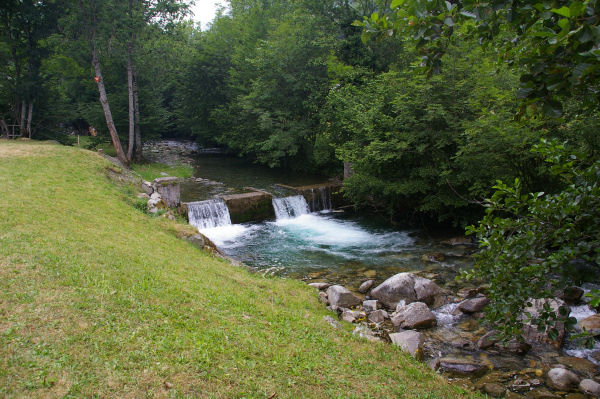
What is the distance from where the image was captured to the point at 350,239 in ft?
A: 43.3

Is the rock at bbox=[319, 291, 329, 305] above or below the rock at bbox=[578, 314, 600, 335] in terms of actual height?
below

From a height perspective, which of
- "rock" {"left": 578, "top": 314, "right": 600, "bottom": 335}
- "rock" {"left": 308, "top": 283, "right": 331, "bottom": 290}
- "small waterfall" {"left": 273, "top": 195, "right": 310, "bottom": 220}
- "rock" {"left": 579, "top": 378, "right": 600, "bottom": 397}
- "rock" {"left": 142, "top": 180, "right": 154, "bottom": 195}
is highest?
"rock" {"left": 142, "top": 180, "right": 154, "bottom": 195}

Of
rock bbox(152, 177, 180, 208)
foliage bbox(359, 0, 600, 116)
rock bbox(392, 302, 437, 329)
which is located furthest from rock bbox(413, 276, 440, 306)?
rock bbox(152, 177, 180, 208)

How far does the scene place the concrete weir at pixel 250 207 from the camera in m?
15.3

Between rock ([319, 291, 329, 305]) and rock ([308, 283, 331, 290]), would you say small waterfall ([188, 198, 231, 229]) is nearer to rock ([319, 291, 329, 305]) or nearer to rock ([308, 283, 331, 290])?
rock ([308, 283, 331, 290])

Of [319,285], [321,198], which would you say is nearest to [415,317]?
[319,285]

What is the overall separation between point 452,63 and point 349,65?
25.6ft

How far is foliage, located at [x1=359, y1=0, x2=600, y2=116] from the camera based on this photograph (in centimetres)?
221

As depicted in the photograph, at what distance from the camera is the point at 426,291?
27.5ft

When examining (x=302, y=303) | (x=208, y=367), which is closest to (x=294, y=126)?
(x=302, y=303)

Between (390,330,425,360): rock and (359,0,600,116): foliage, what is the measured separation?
418 cm

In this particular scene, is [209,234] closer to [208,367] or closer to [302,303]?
[302,303]

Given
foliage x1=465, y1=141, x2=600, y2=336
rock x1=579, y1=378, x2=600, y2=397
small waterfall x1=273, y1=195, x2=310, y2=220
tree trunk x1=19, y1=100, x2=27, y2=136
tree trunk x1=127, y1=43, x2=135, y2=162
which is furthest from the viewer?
tree trunk x1=19, y1=100, x2=27, y2=136

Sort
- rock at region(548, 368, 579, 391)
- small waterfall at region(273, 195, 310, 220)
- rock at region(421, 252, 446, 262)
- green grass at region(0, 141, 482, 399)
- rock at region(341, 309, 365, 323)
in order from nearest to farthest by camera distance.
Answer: green grass at region(0, 141, 482, 399), rock at region(548, 368, 579, 391), rock at region(341, 309, 365, 323), rock at region(421, 252, 446, 262), small waterfall at region(273, 195, 310, 220)
